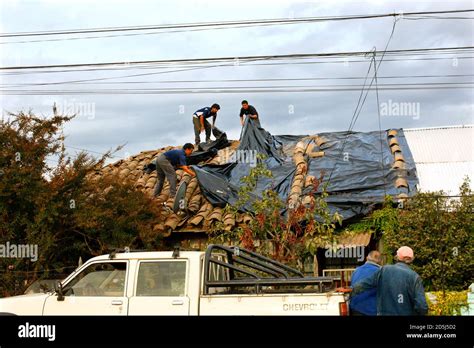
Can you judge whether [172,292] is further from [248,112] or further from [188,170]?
[248,112]

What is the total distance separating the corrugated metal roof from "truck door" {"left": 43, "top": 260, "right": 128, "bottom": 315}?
31.6 ft

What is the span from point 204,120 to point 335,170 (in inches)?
208

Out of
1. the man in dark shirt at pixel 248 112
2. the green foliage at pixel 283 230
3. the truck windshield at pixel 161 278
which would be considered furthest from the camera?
the man in dark shirt at pixel 248 112

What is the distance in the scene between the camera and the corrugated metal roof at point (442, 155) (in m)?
17.8

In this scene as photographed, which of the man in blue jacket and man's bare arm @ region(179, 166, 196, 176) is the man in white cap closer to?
the man in blue jacket

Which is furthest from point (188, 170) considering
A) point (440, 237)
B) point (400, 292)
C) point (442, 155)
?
point (400, 292)

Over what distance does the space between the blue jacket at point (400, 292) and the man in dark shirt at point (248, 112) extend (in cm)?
1255

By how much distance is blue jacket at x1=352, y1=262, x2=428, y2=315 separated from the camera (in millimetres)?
8203

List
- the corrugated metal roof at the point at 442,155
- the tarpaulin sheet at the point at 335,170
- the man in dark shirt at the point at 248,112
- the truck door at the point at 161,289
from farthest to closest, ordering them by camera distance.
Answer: the man in dark shirt at the point at 248,112 < the corrugated metal roof at the point at 442,155 < the tarpaulin sheet at the point at 335,170 < the truck door at the point at 161,289

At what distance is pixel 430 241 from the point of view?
49.3ft

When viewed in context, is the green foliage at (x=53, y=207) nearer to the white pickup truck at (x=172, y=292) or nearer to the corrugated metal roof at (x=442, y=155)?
the white pickup truck at (x=172, y=292)

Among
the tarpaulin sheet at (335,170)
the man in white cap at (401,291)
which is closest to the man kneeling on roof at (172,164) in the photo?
the tarpaulin sheet at (335,170)

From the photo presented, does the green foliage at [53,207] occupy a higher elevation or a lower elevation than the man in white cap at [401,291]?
higher

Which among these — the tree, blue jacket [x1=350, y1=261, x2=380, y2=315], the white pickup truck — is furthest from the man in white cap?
the tree
